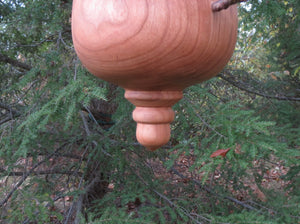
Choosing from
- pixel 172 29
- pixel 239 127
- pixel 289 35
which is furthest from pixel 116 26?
pixel 289 35

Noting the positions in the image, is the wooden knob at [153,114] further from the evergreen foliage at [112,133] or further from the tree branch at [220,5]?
the tree branch at [220,5]

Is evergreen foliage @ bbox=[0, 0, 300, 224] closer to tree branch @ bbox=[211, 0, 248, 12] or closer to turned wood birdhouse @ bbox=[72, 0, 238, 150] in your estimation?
turned wood birdhouse @ bbox=[72, 0, 238, 150]

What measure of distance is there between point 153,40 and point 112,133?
1.01m

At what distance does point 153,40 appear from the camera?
486 millimetres

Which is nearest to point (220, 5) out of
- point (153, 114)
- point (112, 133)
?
point (153, 114)

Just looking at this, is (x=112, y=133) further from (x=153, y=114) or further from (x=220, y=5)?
(x=220, y=5)

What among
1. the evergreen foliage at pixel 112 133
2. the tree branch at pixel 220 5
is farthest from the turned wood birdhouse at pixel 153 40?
the evergreen foliage at pixel 112 133

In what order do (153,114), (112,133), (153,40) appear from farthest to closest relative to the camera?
(112,133) → (153,114) → (153,40)

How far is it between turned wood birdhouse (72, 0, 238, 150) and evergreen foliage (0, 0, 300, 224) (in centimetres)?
15

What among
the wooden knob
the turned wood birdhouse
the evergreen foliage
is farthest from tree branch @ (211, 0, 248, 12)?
the evergreen foliage

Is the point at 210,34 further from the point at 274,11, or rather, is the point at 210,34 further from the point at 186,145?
the point at 274,11

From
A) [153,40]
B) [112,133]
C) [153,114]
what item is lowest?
[112,133]

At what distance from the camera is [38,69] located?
3.17 feet

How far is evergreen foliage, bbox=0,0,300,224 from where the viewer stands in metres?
0.91
